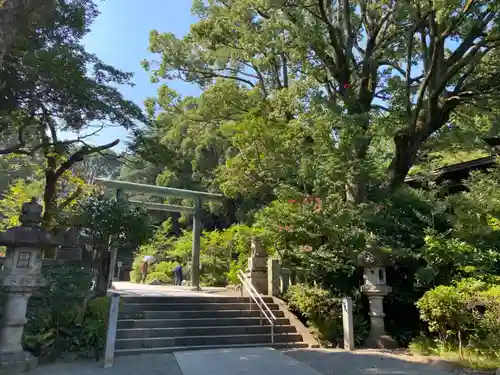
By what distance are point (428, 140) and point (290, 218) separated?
→ 5080 millimetres

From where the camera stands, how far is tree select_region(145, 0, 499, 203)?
8.80 meters

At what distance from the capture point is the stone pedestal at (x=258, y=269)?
1005cm

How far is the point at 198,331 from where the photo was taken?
25.9ft

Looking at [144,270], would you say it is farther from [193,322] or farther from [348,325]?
[348,325]

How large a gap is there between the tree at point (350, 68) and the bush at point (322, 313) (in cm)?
275

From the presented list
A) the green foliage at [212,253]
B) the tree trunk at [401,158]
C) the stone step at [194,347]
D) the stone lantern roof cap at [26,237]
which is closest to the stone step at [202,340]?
the stone step at [194,347]

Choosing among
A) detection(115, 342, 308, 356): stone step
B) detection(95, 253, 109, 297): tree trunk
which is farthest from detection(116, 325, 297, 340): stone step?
detection(95, 253, 109, 297): tree trunk

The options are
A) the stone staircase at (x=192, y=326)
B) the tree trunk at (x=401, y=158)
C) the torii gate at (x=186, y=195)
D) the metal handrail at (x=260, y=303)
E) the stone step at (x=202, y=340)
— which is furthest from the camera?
the torii gate at (x=186, y=195)

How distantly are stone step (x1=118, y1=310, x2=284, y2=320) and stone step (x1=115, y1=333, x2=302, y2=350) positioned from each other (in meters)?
0.78

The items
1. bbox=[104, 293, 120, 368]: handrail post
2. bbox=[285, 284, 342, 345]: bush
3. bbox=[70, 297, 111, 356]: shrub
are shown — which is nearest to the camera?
bbox=[104, 293, 120, 368]: handrail post

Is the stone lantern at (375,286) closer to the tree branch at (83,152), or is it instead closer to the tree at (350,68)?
the tree at (350,68)

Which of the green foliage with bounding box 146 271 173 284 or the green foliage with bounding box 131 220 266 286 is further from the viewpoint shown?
the green foliage with bounding box 146 271 173 284

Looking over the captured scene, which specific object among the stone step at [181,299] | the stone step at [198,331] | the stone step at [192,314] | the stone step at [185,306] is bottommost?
the stone step at [198,331]

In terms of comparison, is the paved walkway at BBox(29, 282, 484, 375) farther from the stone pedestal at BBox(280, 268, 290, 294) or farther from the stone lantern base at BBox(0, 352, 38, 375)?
the stone pedestal at BBox(280, 268, 290, 294)
